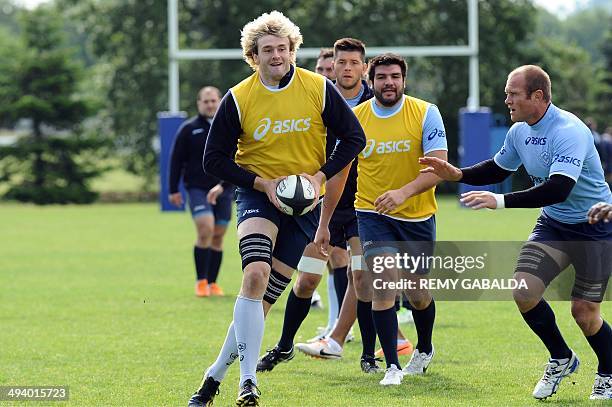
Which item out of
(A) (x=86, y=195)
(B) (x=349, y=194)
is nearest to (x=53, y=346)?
(B) (x=349, y=194)

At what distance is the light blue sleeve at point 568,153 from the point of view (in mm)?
6281

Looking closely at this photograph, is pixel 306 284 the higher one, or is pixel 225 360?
pixel 306 284

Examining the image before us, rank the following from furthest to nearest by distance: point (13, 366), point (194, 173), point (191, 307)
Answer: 1. point (194, 173)
2. point (191, 307)
3. point (13, 366)

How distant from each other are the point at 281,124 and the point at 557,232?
1658mm

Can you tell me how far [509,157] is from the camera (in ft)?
22.6

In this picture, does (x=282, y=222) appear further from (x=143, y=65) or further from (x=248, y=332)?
(x=143, y=65)

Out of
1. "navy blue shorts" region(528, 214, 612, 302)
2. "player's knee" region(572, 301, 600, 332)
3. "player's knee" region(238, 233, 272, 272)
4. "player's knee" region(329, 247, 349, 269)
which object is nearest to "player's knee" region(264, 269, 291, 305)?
"player's knee" region(238, 233, 272, 272)

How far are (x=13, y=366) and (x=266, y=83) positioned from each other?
113 inches

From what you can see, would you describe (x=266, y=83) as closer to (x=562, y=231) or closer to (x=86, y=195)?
(x=562, y=231)

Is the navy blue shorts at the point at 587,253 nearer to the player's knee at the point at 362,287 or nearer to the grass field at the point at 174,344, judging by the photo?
the grass field at the point at 174,344

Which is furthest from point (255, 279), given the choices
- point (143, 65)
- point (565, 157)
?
point (143, 65)

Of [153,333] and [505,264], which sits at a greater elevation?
[505,264]

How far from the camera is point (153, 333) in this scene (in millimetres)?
9656

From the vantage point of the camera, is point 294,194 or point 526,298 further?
point 526,298
